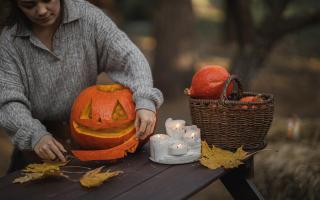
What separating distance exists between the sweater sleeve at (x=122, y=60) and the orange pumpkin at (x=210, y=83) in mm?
185

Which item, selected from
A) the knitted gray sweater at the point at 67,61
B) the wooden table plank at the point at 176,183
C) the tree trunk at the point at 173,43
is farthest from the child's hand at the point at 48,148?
the tree trunk at the point at 173,43

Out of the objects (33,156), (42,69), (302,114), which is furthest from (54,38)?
(302,114)

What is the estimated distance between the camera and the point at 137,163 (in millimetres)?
2143

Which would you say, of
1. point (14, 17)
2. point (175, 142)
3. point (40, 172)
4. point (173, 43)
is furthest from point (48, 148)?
point (173, 43)

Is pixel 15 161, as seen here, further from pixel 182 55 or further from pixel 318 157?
pixel 182 55

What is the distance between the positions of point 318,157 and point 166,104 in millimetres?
4042

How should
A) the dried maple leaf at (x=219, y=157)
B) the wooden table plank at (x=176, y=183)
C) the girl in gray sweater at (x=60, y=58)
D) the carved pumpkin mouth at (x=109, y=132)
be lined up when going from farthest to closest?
the girl in gray sweater at (x=60, y=58) < the carved pumpkin mouth at (x=109, y=132) < the dried maple leaf at (x=219, y=157) < the wooden table plank at (x=176, y=183)

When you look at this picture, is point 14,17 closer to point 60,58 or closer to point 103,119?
point 60,58

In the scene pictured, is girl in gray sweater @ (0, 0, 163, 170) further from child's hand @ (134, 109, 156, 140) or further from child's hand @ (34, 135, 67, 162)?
child's hand @ (34, 135, 67, 162)

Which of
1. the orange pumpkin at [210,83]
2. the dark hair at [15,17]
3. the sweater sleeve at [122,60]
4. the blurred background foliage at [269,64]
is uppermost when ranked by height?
the dark hair at [15,17]

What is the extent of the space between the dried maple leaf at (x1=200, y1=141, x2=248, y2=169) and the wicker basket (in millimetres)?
68

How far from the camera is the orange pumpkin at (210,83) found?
228 centimetres

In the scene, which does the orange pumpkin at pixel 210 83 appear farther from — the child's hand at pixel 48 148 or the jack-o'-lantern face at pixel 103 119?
the child's hand at pixel 48 148

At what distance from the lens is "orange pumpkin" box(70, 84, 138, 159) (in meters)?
2.14
